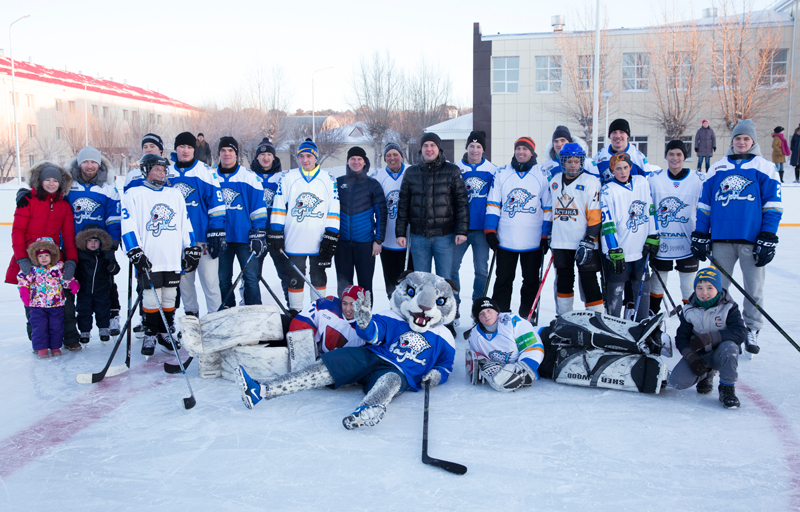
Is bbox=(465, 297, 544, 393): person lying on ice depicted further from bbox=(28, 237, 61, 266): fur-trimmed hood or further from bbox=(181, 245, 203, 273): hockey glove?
bbox=(28, 237, 61, 266): fur-trimmed hood

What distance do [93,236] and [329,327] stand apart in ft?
5.56

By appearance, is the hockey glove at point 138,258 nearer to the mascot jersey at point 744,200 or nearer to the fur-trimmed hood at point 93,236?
the fur-trimmed hood at point 93,236

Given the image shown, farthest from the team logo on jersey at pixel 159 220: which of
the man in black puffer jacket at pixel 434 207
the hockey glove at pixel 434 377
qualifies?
the hockey glove at pixel 434 377

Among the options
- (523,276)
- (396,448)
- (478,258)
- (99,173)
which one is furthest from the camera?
(478,258)

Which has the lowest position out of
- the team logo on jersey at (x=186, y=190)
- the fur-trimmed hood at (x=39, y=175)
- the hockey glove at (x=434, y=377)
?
the hockey glove at (x=434, y=377)

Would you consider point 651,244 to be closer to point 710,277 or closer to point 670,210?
point 670,210

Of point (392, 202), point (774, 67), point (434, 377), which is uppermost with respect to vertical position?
point (774, 67)

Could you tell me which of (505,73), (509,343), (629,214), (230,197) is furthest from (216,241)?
(505,73)

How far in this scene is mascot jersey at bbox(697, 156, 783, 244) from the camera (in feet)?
11.2

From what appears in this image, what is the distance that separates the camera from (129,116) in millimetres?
30109

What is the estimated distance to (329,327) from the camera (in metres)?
3.14

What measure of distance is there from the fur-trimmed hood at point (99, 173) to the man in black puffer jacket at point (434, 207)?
1.97 meters

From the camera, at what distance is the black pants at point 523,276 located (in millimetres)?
3871

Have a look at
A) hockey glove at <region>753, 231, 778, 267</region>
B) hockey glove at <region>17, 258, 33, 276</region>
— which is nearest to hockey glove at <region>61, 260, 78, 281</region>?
hockey glove at <region>17, 258, 33, 276</region>
